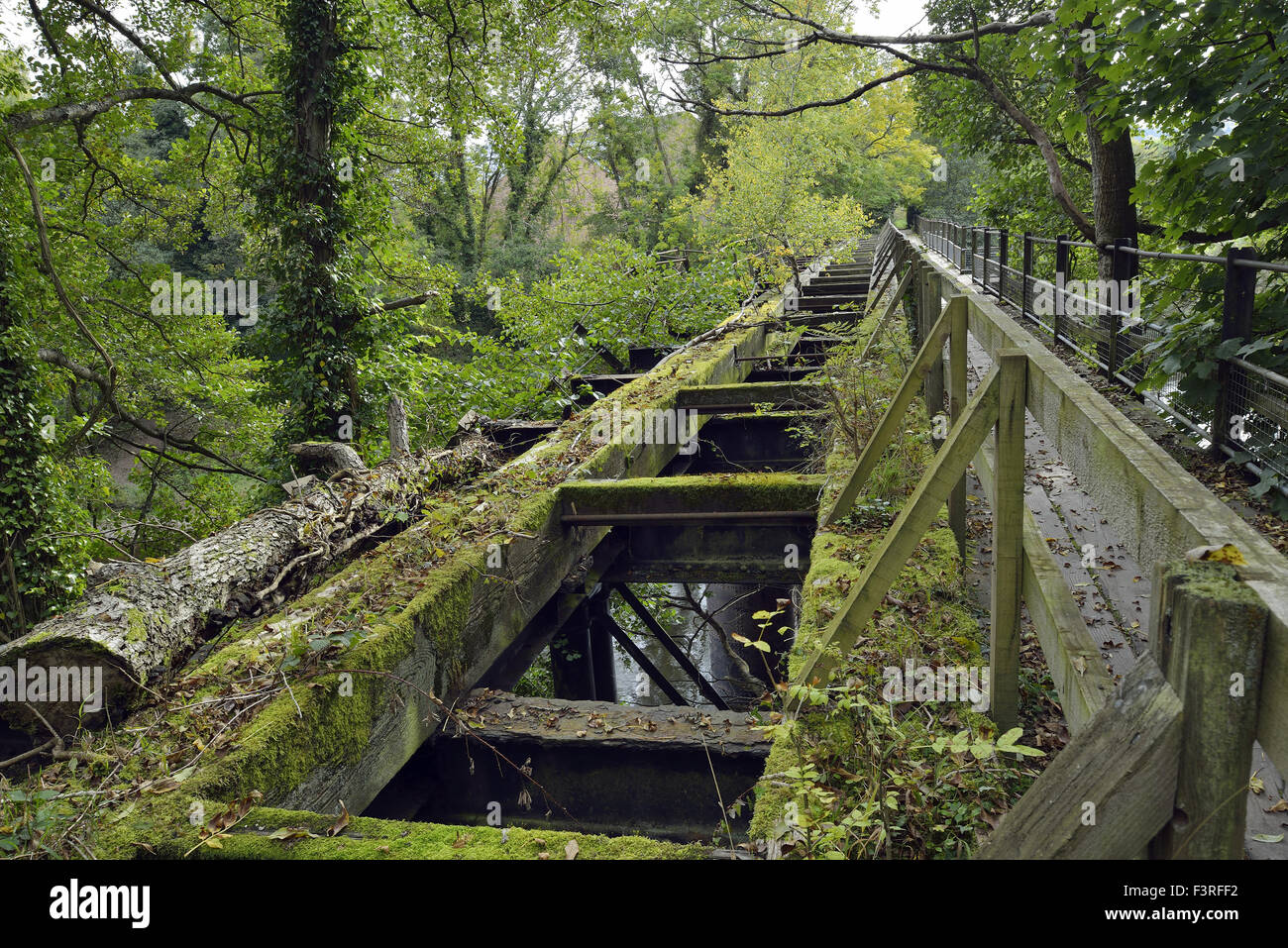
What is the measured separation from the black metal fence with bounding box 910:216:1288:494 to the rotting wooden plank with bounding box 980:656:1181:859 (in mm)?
3695

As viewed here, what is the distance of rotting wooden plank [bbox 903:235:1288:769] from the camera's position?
1.19 metres

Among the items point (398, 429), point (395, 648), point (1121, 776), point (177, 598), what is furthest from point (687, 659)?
point (1121, 776)

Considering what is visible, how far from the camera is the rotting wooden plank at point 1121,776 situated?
1.34m

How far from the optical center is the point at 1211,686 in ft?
4.10

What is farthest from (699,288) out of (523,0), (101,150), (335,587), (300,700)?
(300,700)

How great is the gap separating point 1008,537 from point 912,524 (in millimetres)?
305

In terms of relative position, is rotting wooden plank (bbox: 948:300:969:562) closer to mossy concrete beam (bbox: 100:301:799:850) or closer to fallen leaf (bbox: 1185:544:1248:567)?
mossy concrete beam (bbox: 100:301:799:850)

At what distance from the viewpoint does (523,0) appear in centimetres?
1434

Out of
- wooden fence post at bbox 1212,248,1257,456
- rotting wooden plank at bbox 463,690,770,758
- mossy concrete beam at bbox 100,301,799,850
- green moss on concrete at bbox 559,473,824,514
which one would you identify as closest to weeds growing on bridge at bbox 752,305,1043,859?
rotting wooden plank at bbox 463,690,770,758

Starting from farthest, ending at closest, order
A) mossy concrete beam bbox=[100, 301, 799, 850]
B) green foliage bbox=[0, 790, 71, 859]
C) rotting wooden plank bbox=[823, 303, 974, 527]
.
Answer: rotting wooden plank bbox=[823, 303, 974, 527] → mossy concrete beam bbox=[100, 301, 799, 850] → green foliage bbox=[0, 790, 71, 859]

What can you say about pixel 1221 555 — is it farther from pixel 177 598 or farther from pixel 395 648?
pixel 177 598

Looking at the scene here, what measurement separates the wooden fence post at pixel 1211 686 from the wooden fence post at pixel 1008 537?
134cm

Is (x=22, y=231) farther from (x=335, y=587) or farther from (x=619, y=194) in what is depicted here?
(x=619, y=194)

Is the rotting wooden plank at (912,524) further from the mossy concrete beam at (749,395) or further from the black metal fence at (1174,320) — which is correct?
the mossy concrete beam at (749,395)
